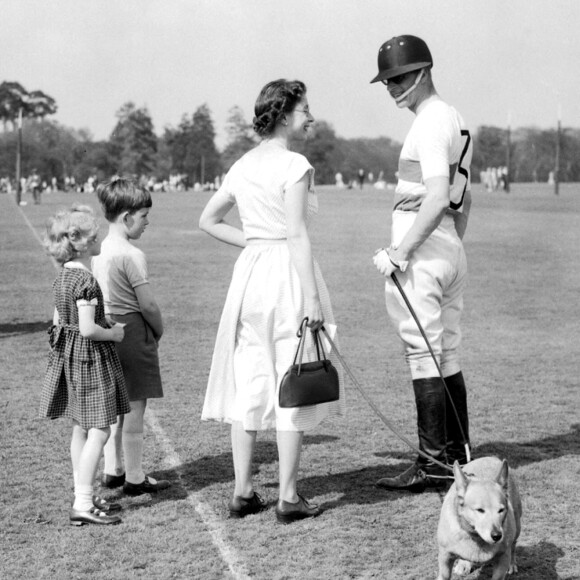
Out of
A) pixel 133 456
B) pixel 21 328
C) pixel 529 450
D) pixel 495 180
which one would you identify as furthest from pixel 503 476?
pixel 495 180

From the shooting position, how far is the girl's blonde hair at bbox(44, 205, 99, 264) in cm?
486

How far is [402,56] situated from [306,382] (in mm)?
1799

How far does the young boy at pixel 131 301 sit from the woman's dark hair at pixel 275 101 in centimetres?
83

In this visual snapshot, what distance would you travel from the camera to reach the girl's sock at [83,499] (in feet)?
16.1

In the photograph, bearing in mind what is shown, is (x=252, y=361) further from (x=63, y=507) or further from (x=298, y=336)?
(x=63, y=507)

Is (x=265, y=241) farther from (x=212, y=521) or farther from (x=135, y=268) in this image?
(x=212, y=521)

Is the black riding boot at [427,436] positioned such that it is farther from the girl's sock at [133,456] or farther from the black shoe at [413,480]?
the girl's sock at [133,456]

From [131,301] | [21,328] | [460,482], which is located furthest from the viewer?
[21,328]

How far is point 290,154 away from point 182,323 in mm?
7586

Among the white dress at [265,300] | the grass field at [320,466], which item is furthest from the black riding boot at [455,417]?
the white dress at [265,300]

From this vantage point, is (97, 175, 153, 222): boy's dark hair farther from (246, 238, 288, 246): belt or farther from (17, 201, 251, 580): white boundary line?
(246, 238, 288, 246): belt

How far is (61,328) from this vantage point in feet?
16.3

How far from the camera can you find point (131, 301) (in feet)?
17.6

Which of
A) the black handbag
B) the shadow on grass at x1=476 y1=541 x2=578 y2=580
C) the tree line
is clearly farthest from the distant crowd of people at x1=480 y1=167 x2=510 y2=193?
the shadow on grass at x1=476 y1=541 x2=578 y2=580
